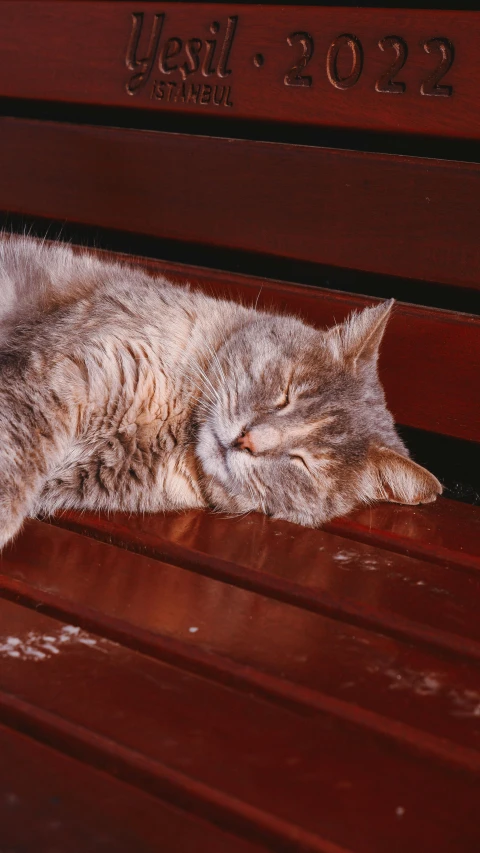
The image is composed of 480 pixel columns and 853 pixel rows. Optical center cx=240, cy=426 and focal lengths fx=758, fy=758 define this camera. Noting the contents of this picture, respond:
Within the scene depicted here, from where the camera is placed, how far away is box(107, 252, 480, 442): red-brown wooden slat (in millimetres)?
2193

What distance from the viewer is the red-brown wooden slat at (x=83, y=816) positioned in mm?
816

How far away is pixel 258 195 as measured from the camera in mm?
2352

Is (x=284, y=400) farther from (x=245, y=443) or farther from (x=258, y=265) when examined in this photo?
(x=258, y=265)

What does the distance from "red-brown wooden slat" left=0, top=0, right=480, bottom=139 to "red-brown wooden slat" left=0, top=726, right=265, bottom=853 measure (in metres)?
1.84

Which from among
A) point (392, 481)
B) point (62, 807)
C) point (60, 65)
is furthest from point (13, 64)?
point (62, 807)

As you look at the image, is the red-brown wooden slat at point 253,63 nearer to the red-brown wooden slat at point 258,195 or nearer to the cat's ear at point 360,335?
the red-brown wooden slat at point 258,195

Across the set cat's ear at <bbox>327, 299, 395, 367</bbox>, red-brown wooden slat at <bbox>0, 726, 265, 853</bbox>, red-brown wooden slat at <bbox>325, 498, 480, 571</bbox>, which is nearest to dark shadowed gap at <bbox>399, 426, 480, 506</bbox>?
red-brown wooden slat at <bbox>325, 498, 480, 571</bbox>

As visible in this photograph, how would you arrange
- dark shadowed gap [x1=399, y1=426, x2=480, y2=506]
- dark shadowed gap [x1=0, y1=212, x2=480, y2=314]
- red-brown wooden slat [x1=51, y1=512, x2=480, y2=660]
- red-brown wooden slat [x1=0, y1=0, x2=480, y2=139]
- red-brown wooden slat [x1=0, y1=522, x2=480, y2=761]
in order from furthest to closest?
dark shadowed gap [x1=399, y1=426, x2=480, y2=506] < dark shadowed gap [x1=0, y1=212, x2=480, y2=314] < red-brown wooden slat [x1=0, y1=0, x2=480, y2=139] < red-brown wooden slat [x1=51, y1=512, x2=480, y2=660] < red-brown wooden slat [x1=0, y1=522, x2=480, y2=761]

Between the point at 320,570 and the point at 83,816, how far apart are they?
795 mm

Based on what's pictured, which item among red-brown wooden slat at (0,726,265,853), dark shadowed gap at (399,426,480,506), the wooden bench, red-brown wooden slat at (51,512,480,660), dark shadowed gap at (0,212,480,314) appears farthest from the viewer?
dark shadowed gap at (399,426,480,506)

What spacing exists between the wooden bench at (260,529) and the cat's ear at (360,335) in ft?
0.95

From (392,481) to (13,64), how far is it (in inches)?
75.9

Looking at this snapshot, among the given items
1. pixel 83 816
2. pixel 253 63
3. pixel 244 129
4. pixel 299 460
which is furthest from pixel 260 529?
pixel 253 63

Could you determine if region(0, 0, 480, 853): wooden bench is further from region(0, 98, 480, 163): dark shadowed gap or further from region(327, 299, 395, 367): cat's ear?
region(327, 299, 395, 367): cat's ear
